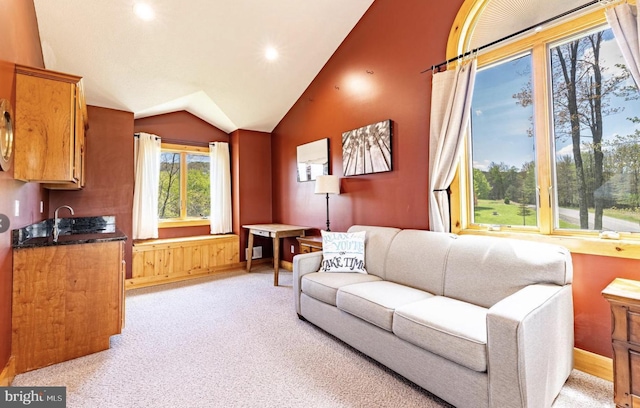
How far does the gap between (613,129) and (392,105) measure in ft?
6.03

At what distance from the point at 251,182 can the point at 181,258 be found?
5.68 feet

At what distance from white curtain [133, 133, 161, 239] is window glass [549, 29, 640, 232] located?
497 cm

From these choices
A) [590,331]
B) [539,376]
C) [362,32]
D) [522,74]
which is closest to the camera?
[539,376]

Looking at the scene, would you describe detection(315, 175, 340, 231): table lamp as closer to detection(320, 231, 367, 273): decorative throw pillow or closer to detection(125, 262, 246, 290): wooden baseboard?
detection(320, 231, 367, 273): decorative throw pillow

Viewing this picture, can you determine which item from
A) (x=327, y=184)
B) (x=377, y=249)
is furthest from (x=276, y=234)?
(x=377, y=249)

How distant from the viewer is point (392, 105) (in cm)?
324

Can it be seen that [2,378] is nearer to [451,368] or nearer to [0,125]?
[0,125]

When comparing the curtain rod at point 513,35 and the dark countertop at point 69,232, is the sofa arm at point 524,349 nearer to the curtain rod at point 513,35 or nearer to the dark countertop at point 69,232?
the curtain rod at point 513,35

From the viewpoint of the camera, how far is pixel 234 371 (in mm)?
2061

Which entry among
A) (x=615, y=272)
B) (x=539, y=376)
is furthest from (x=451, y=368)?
(x=615, y=272)

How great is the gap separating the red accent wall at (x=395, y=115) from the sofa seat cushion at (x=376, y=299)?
35.9 inches

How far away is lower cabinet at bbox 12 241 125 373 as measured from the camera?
2107 millimetres

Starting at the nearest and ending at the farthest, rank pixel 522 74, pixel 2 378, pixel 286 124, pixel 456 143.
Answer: pixel 2 378 < pixel 522 74 < pixel 456 143 < pixel 286 124
